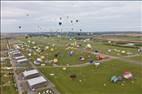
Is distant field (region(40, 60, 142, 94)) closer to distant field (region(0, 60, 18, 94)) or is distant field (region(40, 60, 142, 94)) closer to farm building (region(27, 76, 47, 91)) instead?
Answer: farm building (region(27, 76, 47, 91))

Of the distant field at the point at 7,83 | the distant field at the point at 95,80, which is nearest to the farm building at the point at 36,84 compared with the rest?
the distant field at the point at 95,80

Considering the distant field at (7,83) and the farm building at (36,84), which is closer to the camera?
the distant field at (7,83)

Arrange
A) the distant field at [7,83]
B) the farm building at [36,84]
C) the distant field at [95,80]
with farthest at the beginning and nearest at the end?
the farm building at [36,84]
the distant field at [7,83]
the distant field at [95,80]

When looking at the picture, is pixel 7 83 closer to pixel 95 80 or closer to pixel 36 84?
pixel 36 84

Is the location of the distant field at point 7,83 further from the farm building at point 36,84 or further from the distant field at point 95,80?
the distant field at point 95,80

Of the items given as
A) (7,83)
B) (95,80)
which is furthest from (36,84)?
(95,80)

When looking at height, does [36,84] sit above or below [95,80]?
below

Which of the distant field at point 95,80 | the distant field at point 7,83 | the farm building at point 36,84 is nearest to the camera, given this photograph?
the distant field at point 95,80

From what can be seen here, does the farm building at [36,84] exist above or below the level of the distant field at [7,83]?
above

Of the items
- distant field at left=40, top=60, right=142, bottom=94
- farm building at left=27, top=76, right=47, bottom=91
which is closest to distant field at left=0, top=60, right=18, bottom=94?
farm building at left=27, top=76, right=47, bottom=91
